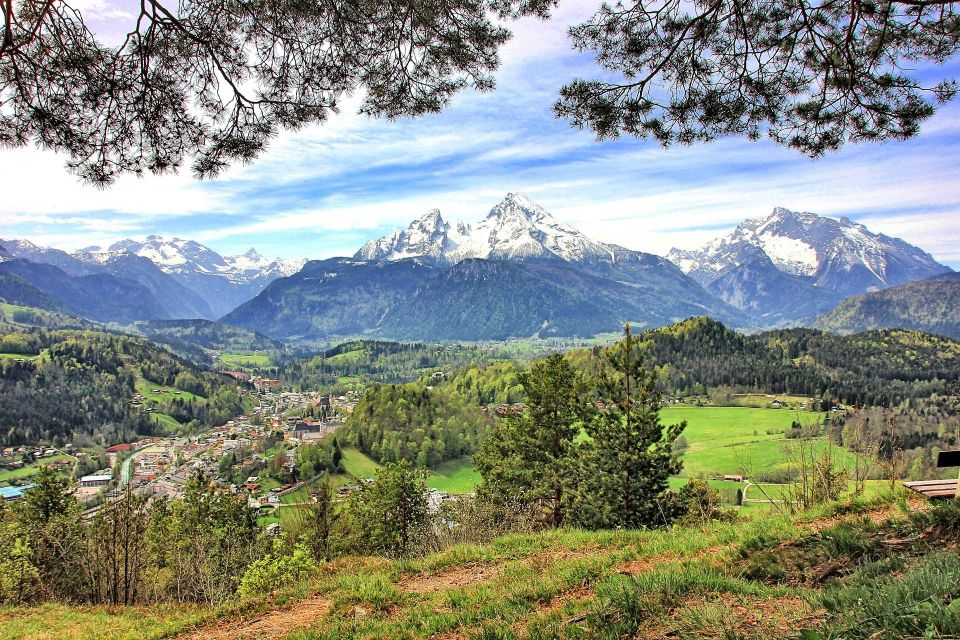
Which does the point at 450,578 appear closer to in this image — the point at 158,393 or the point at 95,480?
the point at 95,480

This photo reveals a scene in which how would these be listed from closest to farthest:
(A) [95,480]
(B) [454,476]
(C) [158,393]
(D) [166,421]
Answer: (B) [454,476], (A) [95,480], (D) [166,421], (C) [158,393]

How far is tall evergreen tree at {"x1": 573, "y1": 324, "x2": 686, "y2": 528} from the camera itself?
21172 mm

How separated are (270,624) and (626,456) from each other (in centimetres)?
1657

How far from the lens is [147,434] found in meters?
148

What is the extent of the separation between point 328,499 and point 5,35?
3141cm

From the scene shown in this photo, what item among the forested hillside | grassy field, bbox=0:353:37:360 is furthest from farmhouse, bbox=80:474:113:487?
grassy field, bbox=0:353:37:360

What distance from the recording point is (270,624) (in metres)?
8.02

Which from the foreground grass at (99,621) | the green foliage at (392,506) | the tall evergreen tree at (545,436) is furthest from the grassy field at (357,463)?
the foreground grass at (99,621)

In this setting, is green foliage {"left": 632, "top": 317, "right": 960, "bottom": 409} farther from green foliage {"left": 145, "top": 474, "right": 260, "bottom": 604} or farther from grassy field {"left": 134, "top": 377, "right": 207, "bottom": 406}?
grassy field {"left": 134, "top": 377, "right": 207, "bottom": 406}

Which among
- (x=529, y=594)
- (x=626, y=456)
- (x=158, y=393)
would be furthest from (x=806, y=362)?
(x=158, y=393)

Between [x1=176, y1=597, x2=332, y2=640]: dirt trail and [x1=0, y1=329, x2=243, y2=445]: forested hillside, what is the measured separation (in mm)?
162742

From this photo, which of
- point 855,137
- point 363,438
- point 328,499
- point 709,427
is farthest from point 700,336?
A: point 855,137

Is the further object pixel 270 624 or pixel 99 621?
pixel 99 621

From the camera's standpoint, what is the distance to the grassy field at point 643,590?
431cm
